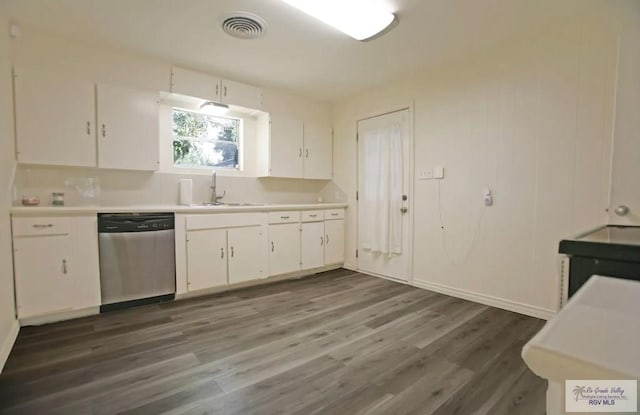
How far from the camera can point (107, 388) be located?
1720mm

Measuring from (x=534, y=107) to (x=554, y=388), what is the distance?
10.2 ft

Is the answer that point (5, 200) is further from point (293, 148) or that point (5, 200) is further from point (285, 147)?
point (293, 148)

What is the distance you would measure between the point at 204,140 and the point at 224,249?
1.48m

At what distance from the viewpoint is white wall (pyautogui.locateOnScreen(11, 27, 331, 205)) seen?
277 cm

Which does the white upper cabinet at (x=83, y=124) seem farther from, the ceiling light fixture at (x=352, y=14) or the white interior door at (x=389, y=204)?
the white interior door at (x=389, y=204)

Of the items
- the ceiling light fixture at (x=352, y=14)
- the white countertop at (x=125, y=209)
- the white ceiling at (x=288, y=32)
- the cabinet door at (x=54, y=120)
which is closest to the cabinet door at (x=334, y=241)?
the white countertop at (x=125, y=209)

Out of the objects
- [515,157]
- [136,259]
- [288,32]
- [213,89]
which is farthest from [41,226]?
[515,157]

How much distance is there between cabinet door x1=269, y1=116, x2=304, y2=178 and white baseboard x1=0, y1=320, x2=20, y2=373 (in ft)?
9.24

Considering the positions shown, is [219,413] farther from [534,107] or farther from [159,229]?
[534,107]

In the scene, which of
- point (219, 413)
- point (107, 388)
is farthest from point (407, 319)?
point (107, 388)

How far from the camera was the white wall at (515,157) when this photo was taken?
8.09 feet

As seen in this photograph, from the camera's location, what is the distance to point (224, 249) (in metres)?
3.40

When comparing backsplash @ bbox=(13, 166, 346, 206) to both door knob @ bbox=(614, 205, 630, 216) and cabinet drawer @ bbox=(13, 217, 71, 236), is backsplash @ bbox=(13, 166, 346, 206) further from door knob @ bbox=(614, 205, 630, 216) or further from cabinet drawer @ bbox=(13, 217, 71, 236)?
door knob @ bbox=(614, 205, 630, 216)

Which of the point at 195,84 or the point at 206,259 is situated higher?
the point at 195,84
